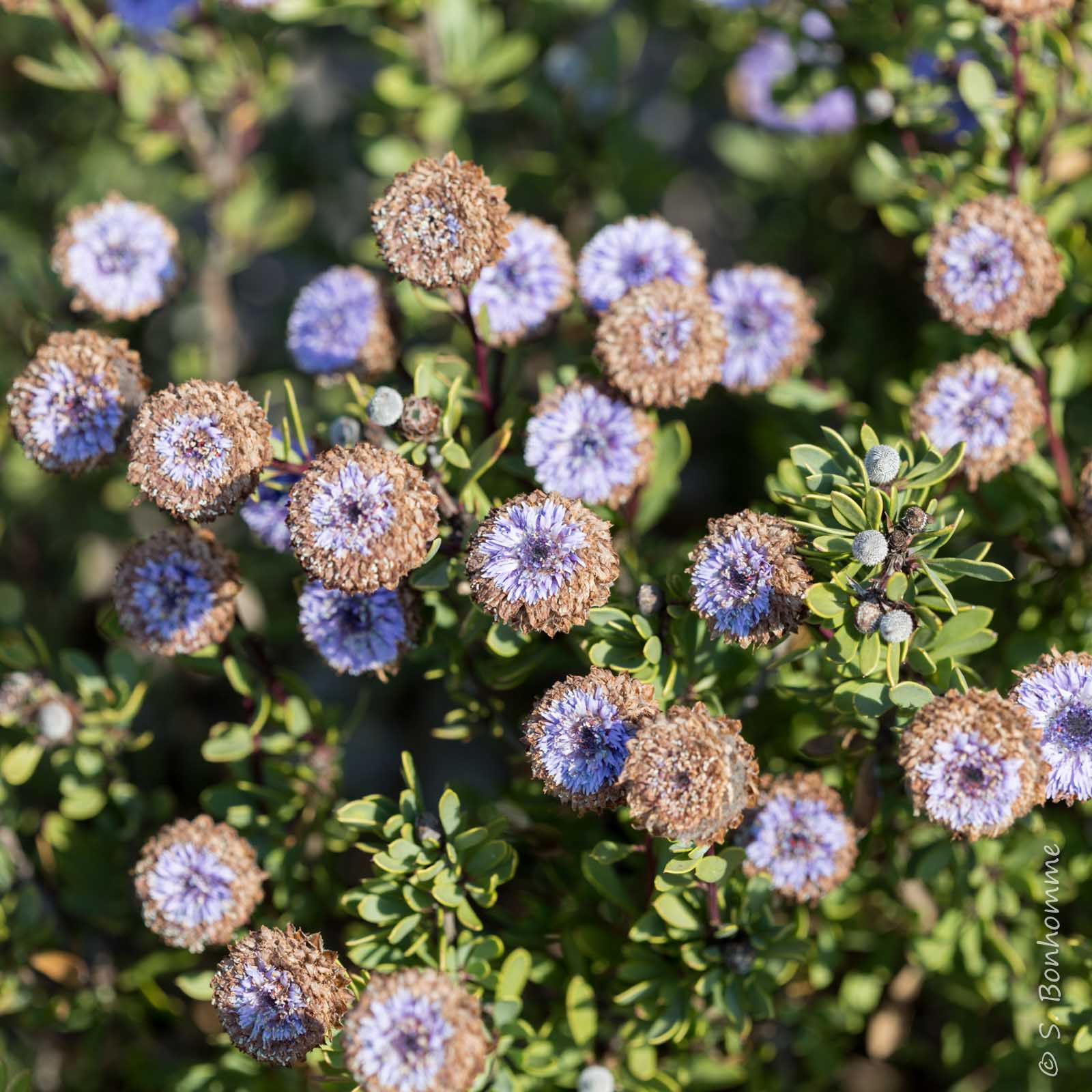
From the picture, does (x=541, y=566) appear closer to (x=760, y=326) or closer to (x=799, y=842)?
(x=799, y=842)

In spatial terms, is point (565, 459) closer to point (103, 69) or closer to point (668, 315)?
point (668, 315)

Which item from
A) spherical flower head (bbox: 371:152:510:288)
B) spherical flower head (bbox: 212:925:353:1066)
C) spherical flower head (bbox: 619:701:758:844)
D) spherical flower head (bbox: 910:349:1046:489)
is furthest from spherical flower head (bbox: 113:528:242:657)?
spherical flower head (bbox: 910:349:1046:489)

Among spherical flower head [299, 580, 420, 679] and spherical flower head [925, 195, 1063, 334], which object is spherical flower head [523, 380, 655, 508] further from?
spherical flower head [925, 195, 1063, 334]

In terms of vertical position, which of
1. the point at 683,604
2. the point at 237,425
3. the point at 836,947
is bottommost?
the point at 836,947

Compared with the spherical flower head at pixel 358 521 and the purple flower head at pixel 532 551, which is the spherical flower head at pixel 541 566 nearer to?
the purple flower head at pixel 532 551

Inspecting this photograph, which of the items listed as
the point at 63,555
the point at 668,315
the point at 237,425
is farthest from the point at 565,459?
the point at 63,555
